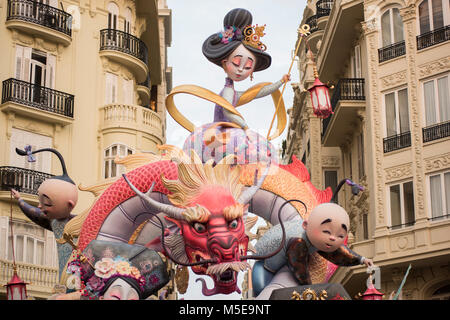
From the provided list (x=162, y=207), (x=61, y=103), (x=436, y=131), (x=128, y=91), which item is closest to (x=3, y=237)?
(x=61, y=103)

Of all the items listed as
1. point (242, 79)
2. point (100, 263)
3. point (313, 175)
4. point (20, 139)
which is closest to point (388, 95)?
point (313, 175)

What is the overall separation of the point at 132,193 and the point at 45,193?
1.26 meters

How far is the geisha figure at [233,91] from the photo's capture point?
1098 centimetres

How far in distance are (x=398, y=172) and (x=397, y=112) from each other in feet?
6.56

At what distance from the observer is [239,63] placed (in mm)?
11484

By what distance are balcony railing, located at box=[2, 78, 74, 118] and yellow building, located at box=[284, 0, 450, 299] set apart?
366 inches

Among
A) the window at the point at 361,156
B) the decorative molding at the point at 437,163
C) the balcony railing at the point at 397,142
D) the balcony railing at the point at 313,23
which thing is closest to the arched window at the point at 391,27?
the balcony railing at the point at 397,142

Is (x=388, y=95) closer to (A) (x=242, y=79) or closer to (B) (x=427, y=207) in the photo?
(B) (x=427, y=207)

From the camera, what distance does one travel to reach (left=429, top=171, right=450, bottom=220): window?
82.3 feet

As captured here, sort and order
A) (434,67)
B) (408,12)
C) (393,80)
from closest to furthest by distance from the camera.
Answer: (434,67) → (408,12) → (393,80)

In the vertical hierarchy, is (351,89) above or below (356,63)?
below

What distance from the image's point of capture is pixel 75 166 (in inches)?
1126

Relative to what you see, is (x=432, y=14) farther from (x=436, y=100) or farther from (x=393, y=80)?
(x=436, y=100)

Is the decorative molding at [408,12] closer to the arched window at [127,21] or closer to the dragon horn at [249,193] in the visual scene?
the arched window at [127,21]
